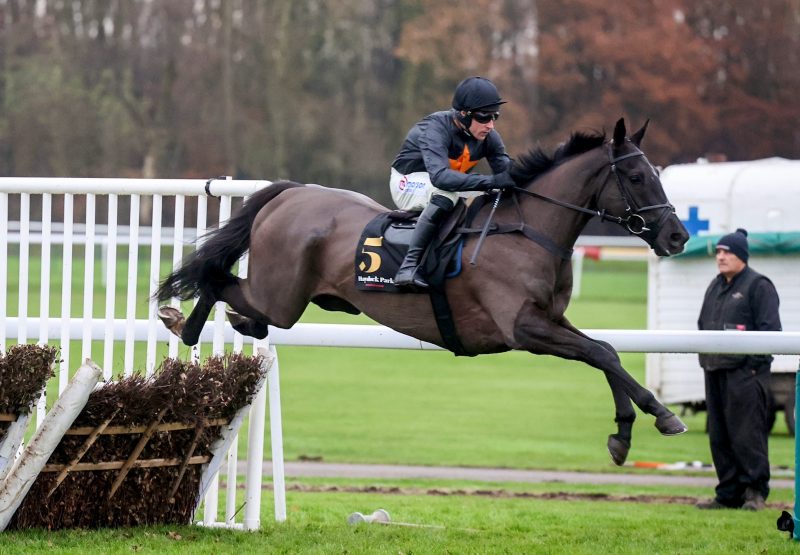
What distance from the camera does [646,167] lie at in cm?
628

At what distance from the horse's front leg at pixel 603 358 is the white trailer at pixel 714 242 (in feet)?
24.6

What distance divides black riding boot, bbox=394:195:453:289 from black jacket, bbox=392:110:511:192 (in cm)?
12

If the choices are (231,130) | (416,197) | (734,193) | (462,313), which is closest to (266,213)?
(416,197)

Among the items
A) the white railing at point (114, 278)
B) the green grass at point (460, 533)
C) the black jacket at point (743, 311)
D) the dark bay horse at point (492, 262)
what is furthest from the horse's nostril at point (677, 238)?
the black jacket at point (743, 311)

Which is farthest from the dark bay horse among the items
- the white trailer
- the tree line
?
the tree line

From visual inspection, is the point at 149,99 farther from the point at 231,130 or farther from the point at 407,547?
the point at 407,547

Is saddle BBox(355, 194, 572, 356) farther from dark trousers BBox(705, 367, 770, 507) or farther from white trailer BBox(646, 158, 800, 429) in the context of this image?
white trailer BBox(646, 158, 800, 429)

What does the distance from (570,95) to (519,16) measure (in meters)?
3.72

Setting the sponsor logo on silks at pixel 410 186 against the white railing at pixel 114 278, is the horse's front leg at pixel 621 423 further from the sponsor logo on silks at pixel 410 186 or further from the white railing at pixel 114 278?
the white railing at pixel 114 278

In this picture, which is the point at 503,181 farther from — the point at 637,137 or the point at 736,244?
the point at 736,244

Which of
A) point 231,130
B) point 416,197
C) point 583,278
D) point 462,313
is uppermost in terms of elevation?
point 416,197

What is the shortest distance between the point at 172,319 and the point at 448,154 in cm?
169

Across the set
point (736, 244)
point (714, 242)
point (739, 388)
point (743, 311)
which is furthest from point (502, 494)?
point (714, 242)

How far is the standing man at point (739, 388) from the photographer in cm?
903
